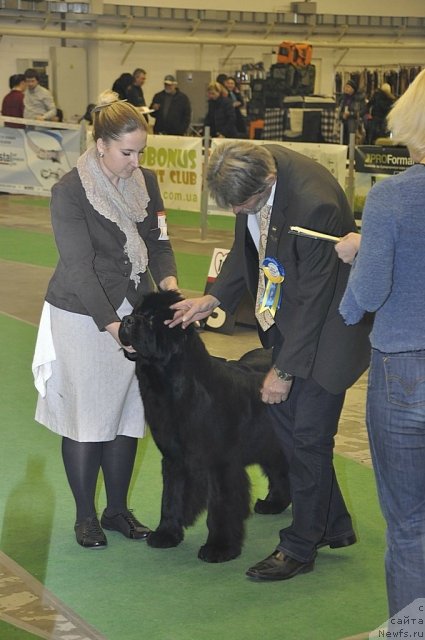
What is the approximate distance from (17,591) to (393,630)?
4.59 ft

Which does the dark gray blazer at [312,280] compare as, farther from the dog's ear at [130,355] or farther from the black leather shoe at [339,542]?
the black leather shoe at [339,542]

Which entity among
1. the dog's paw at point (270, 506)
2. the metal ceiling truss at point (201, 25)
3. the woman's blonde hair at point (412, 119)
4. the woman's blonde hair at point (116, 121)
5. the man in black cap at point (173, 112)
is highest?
the metal ceiling truss at point (201, 25)

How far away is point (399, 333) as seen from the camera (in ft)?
7.89

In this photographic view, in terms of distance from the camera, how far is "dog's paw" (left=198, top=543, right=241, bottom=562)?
3.75 metres

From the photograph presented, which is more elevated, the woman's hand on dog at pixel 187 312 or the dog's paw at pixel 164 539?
the woman's hand on dog at pixel 187 312

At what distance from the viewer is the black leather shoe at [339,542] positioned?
376 cm

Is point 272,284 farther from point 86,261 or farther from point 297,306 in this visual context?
point 86,261

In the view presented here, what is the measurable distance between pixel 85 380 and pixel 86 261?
1.52ft

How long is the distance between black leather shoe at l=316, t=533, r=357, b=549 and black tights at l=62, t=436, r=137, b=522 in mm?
807

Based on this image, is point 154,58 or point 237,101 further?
point 154,58

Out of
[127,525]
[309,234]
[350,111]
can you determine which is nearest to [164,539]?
[127,525]

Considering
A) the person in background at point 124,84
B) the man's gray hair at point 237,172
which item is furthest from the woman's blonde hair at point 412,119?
the person in background at point 124,84

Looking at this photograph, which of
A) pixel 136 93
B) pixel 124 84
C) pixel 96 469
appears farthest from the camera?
pixel 124 84

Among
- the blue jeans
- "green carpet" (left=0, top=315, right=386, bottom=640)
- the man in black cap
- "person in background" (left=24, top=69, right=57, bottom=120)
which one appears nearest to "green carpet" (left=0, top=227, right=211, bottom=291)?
"person in background" (left=24, top=69, right=57, bottom=120)
